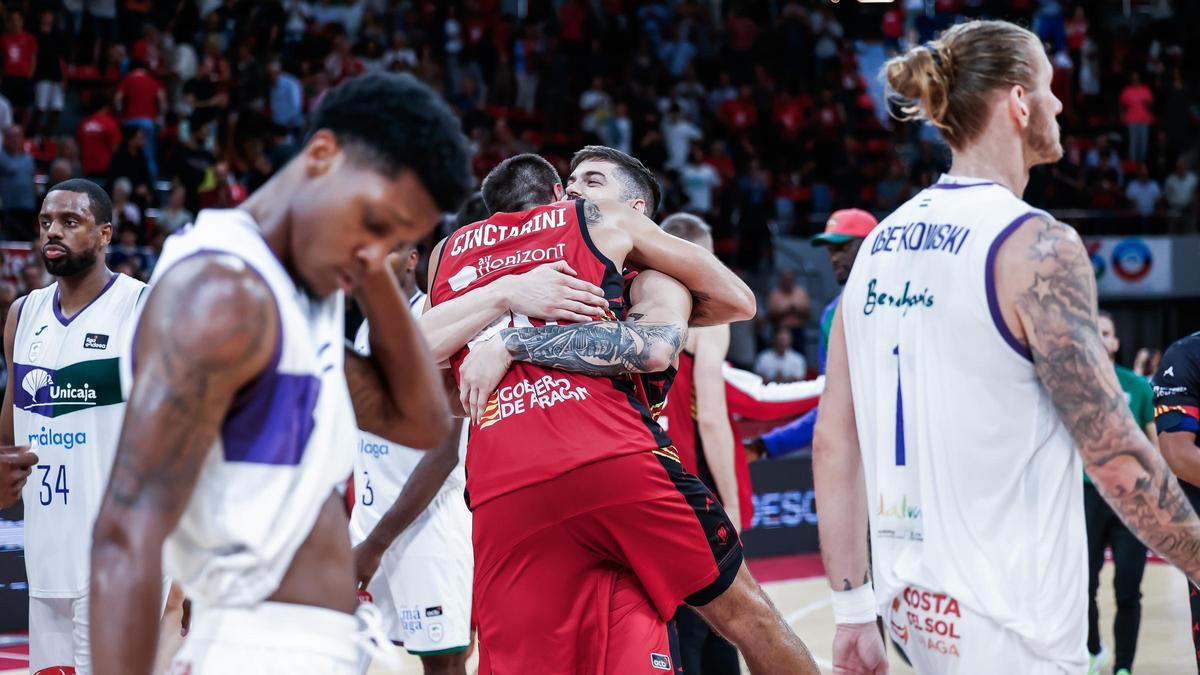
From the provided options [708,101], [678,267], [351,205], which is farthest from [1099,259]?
[351,205]

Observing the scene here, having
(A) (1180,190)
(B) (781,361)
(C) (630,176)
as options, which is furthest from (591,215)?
(A) (1180,190)

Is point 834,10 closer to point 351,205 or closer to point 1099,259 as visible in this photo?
point 1099,259

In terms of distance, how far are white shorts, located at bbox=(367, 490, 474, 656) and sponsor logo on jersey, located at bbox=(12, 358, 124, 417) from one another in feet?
4.73

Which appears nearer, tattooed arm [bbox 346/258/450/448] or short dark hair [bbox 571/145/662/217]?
tattooed arm [bbox 346/258/450/448]

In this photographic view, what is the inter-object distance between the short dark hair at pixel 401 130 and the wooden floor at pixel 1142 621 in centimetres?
537

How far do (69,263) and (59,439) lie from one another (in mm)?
726

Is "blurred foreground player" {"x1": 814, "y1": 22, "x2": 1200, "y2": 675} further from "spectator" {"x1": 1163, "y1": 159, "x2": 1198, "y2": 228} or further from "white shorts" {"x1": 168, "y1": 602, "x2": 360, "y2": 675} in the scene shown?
"spectator" {"x1": 1163, "y1": 159, "x2": 1198, "y2": 228}

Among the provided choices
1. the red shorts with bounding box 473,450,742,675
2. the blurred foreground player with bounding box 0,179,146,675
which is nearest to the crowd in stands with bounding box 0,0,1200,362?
the blurred foreground player with bounding box 0,179,146,675

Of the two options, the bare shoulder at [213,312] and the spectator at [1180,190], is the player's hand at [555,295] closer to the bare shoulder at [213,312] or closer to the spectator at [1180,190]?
the bare shoulder at [213,312]

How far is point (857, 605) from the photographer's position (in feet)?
10.8

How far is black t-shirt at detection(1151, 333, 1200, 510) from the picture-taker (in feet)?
16.9

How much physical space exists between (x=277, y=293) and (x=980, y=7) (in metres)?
24.6

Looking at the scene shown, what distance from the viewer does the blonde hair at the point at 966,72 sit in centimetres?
305

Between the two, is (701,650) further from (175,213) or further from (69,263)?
(175,213)
